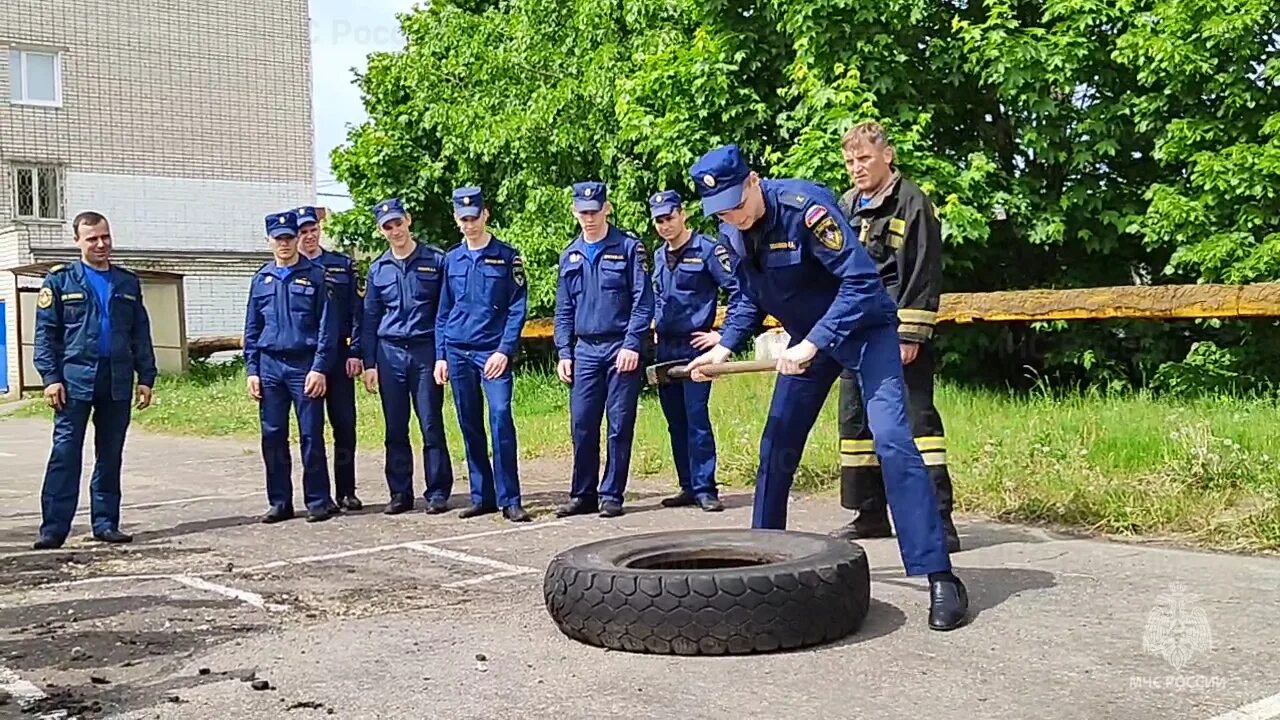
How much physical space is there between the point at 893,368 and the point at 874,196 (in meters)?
1.35

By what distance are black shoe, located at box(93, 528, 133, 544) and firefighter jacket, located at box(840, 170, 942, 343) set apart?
15.0ft

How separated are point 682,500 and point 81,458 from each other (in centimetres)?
355

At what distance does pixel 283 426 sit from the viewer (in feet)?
27.8

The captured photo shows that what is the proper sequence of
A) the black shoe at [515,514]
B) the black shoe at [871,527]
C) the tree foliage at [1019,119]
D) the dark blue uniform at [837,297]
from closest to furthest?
the dark blue uniform at [837,297] < the black shoe at [871,527] < the black shoe at [515,514] < the tree foliage at [1019,119]

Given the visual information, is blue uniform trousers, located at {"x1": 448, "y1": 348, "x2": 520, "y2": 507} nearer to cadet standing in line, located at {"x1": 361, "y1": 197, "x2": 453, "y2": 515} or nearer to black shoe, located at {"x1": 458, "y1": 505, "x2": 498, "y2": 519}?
black shoe, located at {"x1": 458, "y1": 505, "x2": 498, "y2": 519}

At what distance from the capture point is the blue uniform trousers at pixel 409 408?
27.7 ft

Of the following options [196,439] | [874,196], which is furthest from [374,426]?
[874,196]

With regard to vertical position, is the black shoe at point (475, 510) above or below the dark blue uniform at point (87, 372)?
below

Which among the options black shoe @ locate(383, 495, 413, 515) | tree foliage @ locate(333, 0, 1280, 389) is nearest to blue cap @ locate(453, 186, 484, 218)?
black shoe @ locate(383, 495, 413, 515)

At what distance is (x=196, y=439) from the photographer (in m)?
15.4

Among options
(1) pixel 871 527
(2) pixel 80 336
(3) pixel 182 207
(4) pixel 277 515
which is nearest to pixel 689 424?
(1) pixel 871 527

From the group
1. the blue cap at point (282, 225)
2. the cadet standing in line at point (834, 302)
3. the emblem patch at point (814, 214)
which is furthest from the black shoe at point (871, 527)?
the blue cap at point (282, 225)

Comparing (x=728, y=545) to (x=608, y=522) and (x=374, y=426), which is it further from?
(x=374, y=426)

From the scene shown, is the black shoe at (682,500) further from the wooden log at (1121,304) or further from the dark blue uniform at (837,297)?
the dark blue uniform at (837,297)
